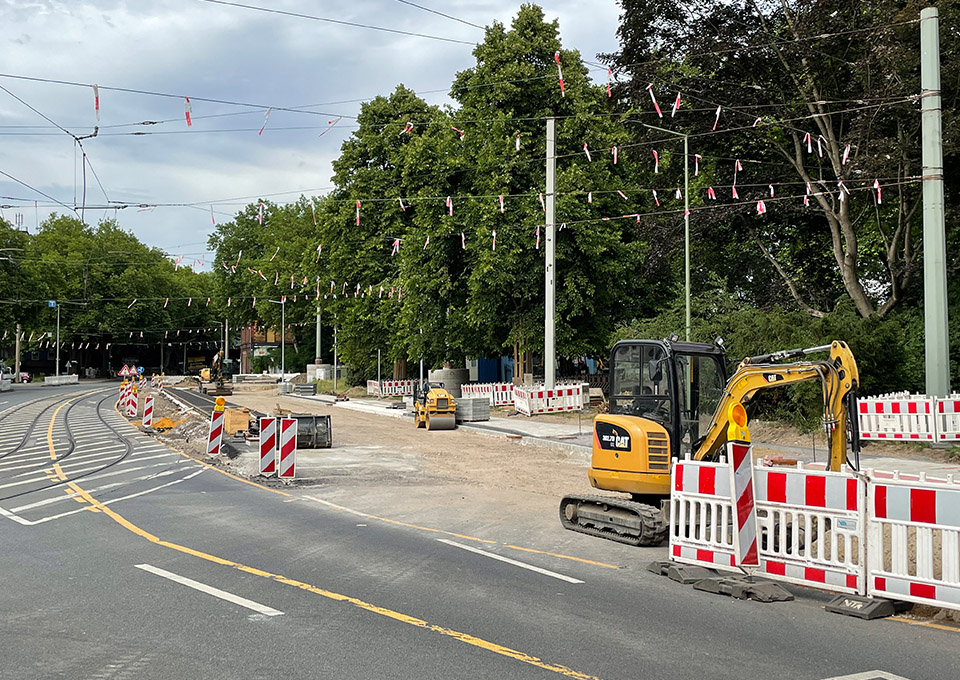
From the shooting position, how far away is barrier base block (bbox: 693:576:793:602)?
8.11 m

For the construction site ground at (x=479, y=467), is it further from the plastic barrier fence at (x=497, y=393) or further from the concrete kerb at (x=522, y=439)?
the plastic barrier fence at (x=497, y=393)

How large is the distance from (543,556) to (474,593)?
2.03m

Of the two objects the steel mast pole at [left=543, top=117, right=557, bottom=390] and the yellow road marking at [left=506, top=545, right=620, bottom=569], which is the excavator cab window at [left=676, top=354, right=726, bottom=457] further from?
the steel mast pole at [left=543, top=117, right=557, bottom=390]

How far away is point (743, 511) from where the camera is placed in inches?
347

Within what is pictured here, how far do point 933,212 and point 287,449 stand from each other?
14154 mm

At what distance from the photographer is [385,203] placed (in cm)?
4906

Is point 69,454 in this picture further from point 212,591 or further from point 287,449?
point 212,591

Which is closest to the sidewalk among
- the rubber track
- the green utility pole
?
the green utility pole

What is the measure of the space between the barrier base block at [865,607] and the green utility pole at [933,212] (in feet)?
38.8

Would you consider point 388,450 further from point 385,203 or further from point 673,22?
point 385,203

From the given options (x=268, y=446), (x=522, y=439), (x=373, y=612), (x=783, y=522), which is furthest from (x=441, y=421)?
(x=373, y=612)

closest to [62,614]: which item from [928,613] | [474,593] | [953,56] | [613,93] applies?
[474,593]

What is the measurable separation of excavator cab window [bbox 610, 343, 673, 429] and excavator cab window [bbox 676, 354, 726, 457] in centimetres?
25

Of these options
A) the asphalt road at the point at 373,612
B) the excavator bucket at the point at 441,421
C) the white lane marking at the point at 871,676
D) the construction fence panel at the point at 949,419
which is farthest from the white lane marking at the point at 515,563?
the excavator bucket at the point at 441,421
